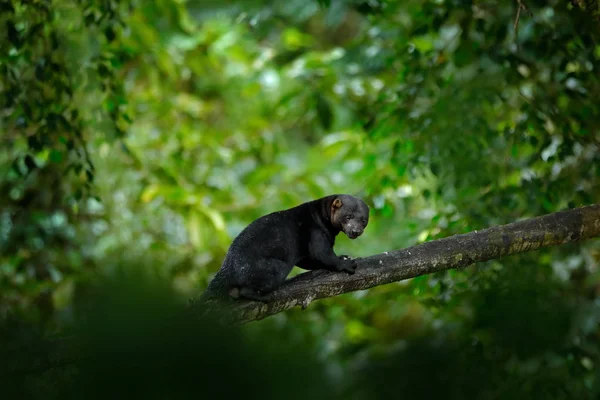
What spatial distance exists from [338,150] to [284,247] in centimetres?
292

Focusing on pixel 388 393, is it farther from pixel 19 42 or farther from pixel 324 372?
pixel 19 42

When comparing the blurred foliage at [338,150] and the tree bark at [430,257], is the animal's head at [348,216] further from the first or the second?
the blurred foliage at [338,150]

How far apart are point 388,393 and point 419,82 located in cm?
370

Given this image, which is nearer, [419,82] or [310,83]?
[419,82]

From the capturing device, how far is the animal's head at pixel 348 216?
3.30 meters

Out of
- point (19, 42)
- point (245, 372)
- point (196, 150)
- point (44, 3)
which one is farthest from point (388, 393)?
point (196, 150)

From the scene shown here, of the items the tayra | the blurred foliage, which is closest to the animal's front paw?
the tayra

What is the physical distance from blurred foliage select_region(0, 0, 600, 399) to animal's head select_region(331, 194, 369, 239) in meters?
0.60

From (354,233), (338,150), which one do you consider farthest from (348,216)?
(338,150)

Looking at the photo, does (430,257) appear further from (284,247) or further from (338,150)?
(338,150)

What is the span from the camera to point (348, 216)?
3318 millimetres

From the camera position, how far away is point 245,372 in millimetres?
823

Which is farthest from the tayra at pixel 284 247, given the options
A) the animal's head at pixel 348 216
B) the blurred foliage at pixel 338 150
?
the blurred foliage at pixel 338 150

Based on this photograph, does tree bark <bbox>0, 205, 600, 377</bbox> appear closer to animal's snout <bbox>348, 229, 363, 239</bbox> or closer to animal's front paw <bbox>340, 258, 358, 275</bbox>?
animal's front paw <bbox>340, 258, 358, 275</bbox>
